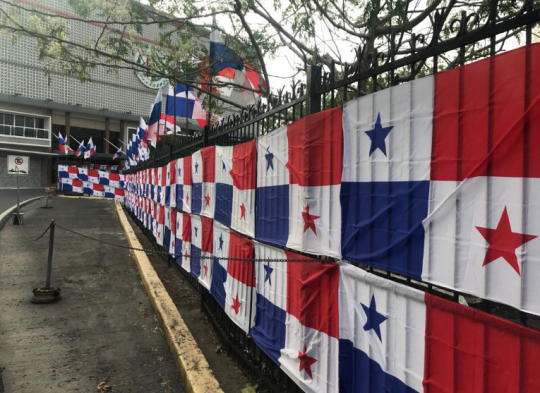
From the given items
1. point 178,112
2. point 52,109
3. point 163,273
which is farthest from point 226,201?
point 52,109

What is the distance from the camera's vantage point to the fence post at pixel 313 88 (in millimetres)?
3006

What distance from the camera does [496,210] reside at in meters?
1.58

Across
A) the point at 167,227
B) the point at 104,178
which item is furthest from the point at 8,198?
the point at 167,227

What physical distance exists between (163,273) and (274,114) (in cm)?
589

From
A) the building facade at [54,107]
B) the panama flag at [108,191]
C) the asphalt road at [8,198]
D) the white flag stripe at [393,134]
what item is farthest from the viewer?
the building facade at [54,107]

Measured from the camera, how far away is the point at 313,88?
3.01 meters

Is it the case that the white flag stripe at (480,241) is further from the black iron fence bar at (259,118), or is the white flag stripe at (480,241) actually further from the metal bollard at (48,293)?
the metal bollard at (48,293)

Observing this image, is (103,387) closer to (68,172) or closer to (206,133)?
(206,133)

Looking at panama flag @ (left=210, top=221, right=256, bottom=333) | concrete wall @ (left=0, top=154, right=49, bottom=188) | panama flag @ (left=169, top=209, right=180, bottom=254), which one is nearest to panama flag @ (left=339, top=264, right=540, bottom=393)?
panama flag @ (left=210, top=221, right=256, bottom=333)

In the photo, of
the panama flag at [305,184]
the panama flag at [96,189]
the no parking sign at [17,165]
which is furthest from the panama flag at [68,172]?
the panama flag at [305,184]

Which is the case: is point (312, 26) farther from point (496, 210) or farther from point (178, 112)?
point (496, 210)

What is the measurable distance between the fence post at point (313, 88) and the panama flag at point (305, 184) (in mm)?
136

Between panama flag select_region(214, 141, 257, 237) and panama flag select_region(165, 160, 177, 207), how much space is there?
306 centimetres

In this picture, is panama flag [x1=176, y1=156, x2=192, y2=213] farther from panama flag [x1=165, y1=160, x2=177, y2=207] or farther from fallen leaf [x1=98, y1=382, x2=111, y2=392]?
fallen leaf [x1=98, y1=382, x2=111, y2=392]
